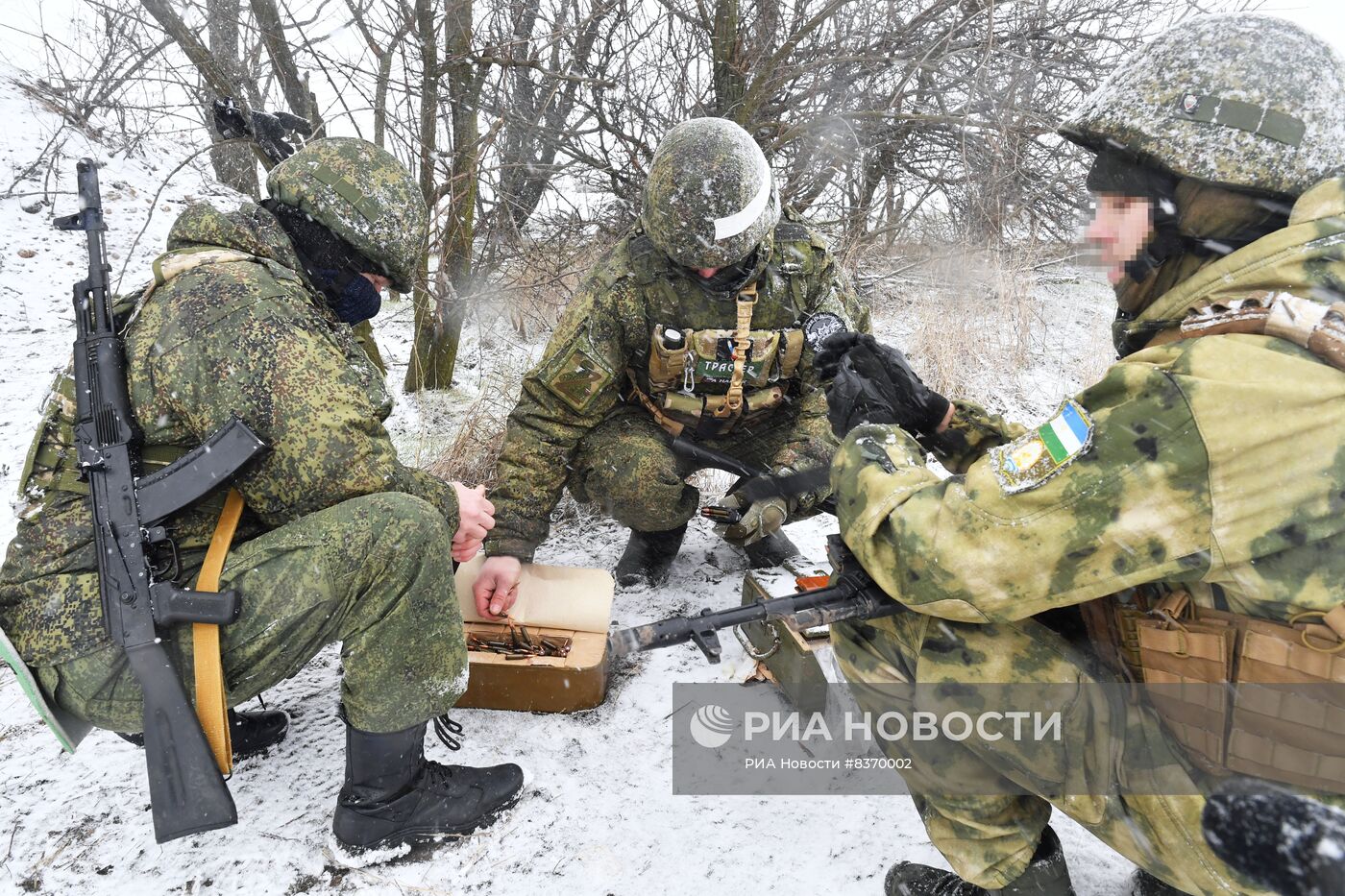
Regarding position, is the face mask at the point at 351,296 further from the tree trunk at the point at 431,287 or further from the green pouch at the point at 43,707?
the tree trunk at the point at 431,287

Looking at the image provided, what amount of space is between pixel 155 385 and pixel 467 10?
2.83 m

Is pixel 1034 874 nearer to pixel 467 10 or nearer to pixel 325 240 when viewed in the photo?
pixel 325 240

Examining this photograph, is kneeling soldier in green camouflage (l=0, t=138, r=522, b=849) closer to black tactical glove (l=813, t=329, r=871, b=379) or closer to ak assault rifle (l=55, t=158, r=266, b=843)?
ak assault rifle (l=55, t=158, r=266, b=843)

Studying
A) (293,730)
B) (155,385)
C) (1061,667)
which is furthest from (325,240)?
(1061,667)

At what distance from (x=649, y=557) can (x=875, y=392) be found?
1.53 meters

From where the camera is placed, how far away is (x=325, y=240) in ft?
6.76

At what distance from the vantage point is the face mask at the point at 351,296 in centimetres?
213

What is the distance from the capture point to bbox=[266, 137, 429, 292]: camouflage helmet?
78.9 inches

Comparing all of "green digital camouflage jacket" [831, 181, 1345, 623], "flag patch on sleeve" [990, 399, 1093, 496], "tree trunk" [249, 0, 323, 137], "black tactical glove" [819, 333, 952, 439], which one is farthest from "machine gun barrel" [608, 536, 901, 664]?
"tree trunk" [249, 0, 323, 137]

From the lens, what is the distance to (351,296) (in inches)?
86.1

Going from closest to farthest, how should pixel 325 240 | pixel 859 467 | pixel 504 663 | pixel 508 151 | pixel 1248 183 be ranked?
pixel 1248 183 → pixel 859 467 → pixel 325 240 → pixel 504 663 → pixel 508 151

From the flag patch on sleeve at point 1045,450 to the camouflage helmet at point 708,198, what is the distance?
158cm

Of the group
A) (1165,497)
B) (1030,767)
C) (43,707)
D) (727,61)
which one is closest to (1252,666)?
(1165,497)

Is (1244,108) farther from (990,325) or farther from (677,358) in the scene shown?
(990,325)
